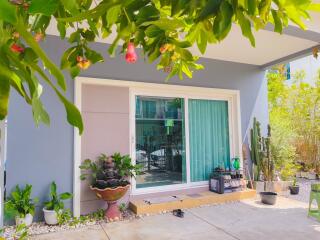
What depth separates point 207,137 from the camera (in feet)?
17.6

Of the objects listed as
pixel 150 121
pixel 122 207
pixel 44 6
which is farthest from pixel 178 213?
pixel 44 6

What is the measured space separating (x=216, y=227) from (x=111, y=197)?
1594 millimetres

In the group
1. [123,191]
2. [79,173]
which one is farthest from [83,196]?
[123,191]

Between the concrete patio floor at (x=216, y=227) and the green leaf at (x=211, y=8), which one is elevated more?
the green leaf at (x=211, y=8)

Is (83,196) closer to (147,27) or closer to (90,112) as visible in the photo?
(90,112)

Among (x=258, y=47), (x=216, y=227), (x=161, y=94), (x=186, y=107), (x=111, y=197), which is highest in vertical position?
(x=258, y=47)

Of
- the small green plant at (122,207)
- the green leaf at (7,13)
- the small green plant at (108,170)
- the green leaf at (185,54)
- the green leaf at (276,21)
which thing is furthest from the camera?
the small green plant at (122,207)

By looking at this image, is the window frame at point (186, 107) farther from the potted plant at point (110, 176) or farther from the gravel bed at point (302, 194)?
the gravel bed at point (302, 194)

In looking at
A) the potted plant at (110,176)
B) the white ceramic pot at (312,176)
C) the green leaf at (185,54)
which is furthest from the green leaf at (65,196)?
the white ceramic pot at (312,176)

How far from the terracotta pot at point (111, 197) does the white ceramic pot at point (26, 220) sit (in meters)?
0.90

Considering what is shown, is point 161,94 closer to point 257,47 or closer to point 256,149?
point 257,47

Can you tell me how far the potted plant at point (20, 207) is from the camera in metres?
3.43

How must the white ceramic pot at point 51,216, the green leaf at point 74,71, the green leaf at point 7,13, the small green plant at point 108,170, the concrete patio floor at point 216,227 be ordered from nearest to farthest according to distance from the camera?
the green leaf at point 7,13 → the green leaf at point 74,71 → the concrete patio floor at point 216,227 → the white ceramic pot at point 51,216 → the small green plant at point 108,170

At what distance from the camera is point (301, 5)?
24.9 inches
